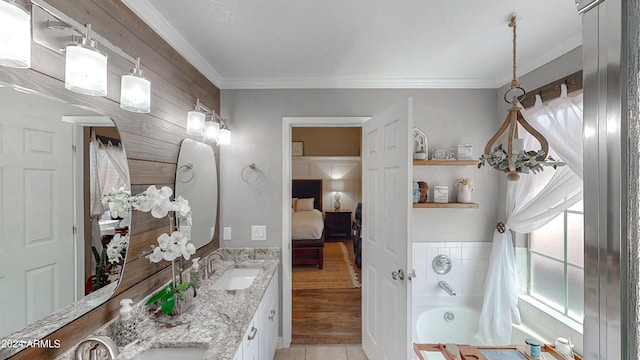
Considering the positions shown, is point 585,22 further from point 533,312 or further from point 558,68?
point 533,312

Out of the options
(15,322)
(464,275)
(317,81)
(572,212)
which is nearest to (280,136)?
(317,81)

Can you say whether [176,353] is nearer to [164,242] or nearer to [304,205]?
[164,242]

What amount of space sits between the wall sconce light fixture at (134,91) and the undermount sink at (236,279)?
1.34 m

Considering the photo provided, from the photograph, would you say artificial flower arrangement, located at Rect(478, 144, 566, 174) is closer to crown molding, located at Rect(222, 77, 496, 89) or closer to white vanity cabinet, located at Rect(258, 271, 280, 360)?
crown molding, located at Rect(222, 77, 496, 89)

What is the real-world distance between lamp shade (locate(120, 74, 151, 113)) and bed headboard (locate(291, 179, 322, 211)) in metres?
5.39

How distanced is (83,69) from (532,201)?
8.96 ft

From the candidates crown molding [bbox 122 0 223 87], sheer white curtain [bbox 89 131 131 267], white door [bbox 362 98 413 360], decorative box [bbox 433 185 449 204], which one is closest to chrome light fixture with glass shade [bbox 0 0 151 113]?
sheer white curtain [bbox 89 131 131 267]

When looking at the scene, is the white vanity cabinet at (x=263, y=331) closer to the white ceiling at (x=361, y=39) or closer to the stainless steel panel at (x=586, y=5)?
the stainless steel panel at (x=586, y=5)

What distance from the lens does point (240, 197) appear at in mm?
2467

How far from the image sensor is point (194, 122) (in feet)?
5.96

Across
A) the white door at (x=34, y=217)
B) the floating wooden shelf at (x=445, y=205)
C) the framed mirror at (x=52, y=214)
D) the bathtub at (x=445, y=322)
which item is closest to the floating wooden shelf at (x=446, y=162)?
the floating wooden shelf at (x=445, y=205)

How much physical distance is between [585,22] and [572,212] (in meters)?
2.04

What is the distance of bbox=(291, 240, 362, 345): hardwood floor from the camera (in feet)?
8.59

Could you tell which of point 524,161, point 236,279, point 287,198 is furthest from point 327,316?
point 524,161
